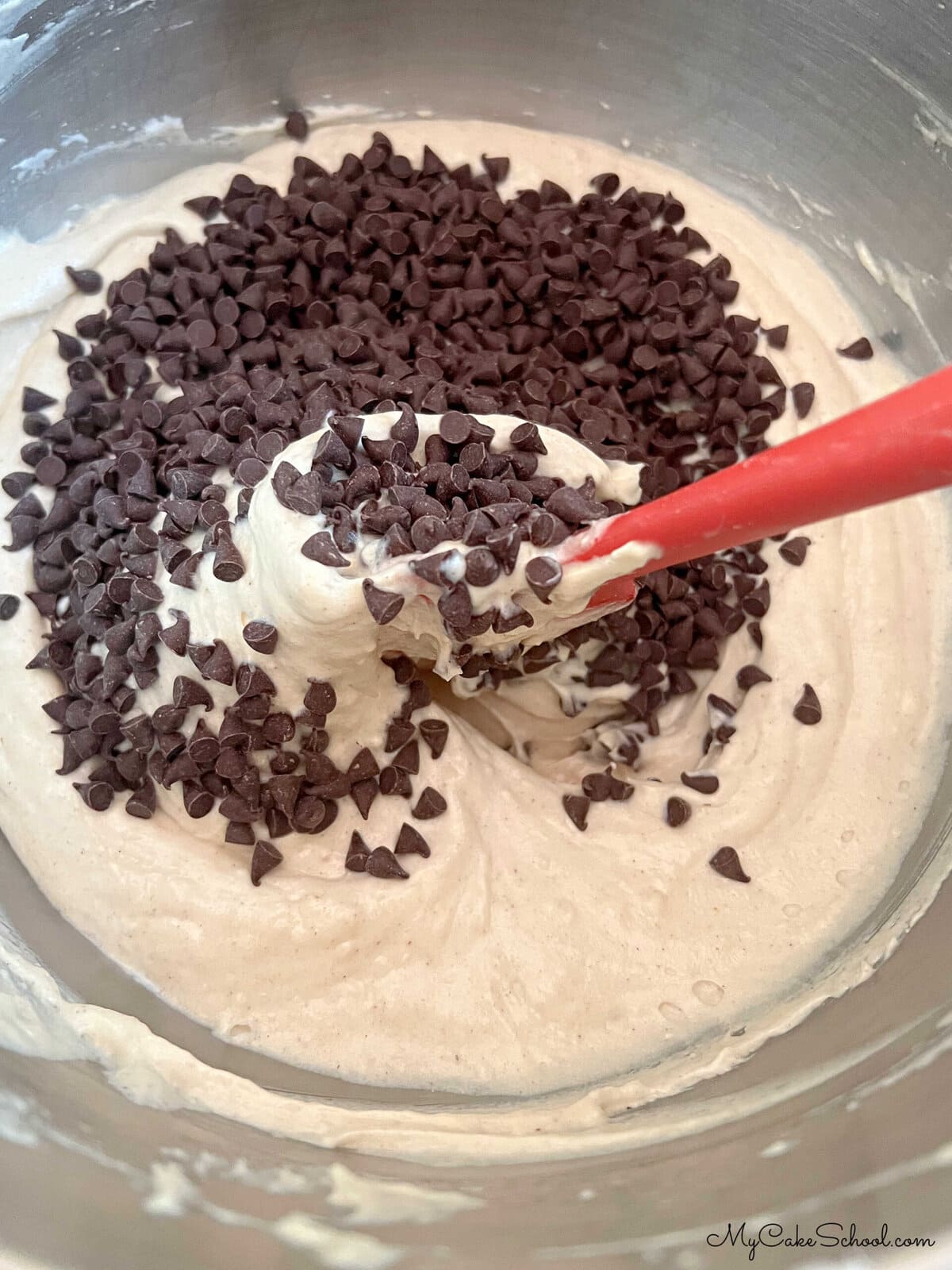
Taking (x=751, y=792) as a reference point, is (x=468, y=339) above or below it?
above

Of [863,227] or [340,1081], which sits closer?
[340,1081]

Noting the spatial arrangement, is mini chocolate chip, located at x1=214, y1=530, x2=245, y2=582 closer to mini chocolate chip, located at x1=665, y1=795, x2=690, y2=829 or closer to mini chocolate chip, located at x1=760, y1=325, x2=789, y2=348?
mini chocolate chip, located at x1=665, y1=795, x2=690, y2=829

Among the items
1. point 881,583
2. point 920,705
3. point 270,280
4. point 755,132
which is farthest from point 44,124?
point 920,705

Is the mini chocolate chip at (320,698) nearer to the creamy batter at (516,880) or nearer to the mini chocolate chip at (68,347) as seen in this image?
the creamy batter at (516,880)

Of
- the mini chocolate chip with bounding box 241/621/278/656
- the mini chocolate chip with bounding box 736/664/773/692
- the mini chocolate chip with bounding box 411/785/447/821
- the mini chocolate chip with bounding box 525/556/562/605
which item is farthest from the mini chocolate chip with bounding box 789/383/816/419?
the mini chocolate chip with bounding box 241/621/278/656

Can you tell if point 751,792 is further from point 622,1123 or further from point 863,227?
point 863,227

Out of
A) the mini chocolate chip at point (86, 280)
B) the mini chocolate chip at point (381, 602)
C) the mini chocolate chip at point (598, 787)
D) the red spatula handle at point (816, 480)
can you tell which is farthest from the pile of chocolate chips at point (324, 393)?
the red spatula handle at point (816, 480)
